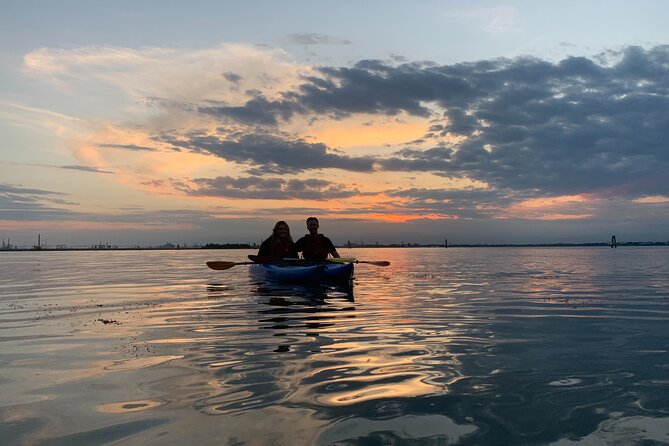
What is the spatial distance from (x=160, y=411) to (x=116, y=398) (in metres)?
0.82

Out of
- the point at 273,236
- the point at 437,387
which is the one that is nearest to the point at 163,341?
the point at 437,387

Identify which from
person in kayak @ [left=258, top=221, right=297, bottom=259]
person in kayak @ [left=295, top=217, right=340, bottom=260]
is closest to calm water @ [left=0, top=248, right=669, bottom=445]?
person in kayak @ [left=295, top=217, right=340, bottom=260]

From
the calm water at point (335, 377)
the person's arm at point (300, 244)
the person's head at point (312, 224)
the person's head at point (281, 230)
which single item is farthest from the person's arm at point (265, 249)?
the calm water at point (335, 377)

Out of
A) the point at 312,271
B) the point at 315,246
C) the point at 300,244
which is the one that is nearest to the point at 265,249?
the point at 300,244

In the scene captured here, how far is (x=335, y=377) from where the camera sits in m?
6.15

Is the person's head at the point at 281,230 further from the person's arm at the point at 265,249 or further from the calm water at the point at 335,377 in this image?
the calm water at the point at 335,377

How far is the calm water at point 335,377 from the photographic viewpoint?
4.43m

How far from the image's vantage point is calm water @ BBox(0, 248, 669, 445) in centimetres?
443

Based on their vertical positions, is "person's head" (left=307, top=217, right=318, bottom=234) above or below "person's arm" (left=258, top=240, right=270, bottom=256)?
above

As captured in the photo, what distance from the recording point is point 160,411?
4930mm

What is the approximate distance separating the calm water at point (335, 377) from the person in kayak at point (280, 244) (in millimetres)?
9855

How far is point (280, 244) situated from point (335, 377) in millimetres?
16876

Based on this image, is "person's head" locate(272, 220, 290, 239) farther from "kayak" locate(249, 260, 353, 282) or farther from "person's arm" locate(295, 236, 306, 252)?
"kayak" locate(249, 260, 353, 282)

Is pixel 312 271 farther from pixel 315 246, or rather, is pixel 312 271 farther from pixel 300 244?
pixel 300 244
